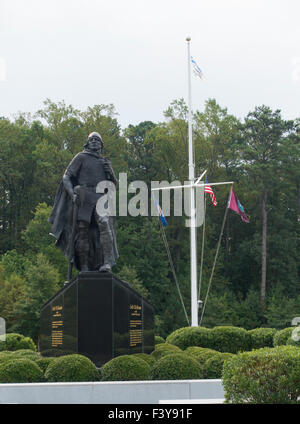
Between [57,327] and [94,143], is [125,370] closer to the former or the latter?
[57,327]

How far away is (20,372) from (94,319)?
1.74m

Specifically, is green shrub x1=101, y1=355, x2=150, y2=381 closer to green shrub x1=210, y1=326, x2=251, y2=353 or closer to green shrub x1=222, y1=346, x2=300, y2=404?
green shrub x1=222, y1=346, x2=300, y2=404

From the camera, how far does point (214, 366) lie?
34.8 feet

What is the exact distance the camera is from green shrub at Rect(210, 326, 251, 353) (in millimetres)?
14977

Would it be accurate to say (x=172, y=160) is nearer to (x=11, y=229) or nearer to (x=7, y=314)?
(x=11, y=229)

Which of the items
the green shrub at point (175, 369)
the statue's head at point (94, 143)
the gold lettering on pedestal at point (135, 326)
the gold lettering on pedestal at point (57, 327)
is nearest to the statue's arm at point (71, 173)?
the statue's head at point (94, 143)

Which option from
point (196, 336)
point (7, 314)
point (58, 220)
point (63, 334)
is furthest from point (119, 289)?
point (7, 314)

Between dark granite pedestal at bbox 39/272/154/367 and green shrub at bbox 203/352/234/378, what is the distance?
5.25 ft

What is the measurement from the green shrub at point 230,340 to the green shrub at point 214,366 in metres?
4.22

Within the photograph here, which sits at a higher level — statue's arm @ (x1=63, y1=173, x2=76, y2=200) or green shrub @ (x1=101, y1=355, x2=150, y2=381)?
statue's arm @ (x1=63, y1=173, x2=76, y2=200)

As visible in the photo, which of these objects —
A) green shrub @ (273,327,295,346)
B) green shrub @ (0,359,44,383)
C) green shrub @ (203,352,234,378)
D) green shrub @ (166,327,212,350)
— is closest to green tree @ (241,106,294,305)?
green shrub @ (166,327,212,350)

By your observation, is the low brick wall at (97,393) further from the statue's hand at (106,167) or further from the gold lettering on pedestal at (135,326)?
the statue's hand at (106,167)

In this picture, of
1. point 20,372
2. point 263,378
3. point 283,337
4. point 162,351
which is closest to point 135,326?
point 162,351

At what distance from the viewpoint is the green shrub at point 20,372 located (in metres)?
10.0
